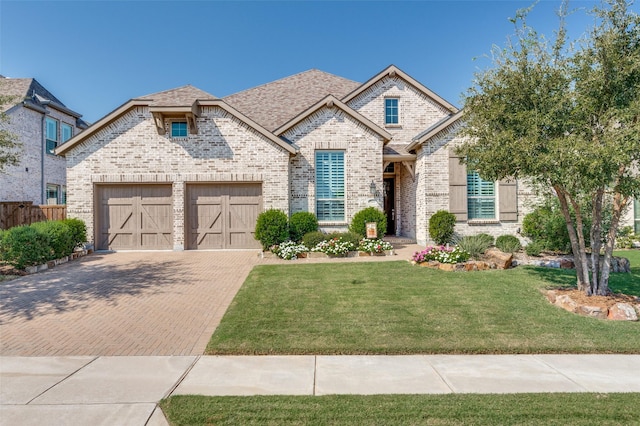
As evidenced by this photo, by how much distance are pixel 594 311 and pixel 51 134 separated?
2391 centimetres

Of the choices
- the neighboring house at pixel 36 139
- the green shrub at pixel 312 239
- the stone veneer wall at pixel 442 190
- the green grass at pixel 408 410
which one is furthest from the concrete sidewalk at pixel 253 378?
the neighboring house at pixel 36 139

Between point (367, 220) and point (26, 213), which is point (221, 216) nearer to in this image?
point (367, 220)

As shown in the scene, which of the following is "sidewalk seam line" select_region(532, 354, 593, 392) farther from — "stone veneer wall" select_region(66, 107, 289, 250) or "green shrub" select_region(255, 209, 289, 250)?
"stone veneer wall" select_region(66, 107, 289, 250)

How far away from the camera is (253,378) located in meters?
4.04

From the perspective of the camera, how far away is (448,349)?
15.8ft

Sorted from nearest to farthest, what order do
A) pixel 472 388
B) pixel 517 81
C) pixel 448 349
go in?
1. pixel 472 388
2. pixel 448 349
3. pixel 517 81

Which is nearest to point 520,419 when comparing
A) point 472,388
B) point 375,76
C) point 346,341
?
point 472,388

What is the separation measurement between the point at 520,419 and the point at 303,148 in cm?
1188

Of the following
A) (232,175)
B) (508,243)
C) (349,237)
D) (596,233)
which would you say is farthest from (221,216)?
(596,233)

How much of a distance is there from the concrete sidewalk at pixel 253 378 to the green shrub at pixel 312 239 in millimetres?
7258

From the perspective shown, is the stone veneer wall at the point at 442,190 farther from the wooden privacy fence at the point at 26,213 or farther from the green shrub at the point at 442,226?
the wooden privacy fence at the point at 26,213

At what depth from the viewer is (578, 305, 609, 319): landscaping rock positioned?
612 centimetres

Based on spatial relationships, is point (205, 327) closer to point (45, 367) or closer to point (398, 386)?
point (45, 367)

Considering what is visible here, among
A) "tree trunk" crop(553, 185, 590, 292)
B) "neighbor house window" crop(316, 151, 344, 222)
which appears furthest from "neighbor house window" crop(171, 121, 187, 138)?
"tree trunk" crop(553, 185, 590, 292)
